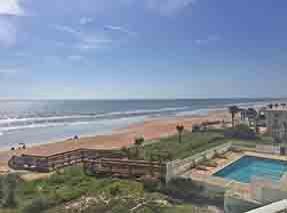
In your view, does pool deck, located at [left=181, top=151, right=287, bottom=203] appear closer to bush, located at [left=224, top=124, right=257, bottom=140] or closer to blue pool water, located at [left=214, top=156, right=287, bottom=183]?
blue pool water, located at [left=214, top=156, right=287, bottom=183]

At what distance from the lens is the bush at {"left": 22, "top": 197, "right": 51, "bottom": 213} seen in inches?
346

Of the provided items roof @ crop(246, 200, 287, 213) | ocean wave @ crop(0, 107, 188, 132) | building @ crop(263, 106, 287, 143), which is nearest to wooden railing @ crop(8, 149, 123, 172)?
roof @ crop(246, 200, 287, 213)

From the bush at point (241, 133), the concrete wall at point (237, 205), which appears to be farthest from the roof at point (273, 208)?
the bush at point (241, 133)

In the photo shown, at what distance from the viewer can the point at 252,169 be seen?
50.8 ft

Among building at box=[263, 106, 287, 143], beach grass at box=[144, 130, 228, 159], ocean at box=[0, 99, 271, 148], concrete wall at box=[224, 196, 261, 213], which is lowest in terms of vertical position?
ocean at box=[0, 99, 271, 148]

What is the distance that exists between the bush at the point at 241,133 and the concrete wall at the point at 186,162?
5.50 metres

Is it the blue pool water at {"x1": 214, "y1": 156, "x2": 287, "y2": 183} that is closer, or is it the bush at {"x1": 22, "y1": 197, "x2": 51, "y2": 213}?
the bush at {"x1": 22, "y1": 197, "x2": 51, "y2": 213}

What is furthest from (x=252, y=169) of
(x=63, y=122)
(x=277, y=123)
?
(x=63, y=122)

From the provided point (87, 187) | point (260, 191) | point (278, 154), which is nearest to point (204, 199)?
point (260, 191)

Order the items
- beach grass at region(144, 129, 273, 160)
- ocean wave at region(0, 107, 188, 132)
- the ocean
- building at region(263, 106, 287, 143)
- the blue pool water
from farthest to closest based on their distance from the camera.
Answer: ocean wave at region(0, 107, 188, 132)
the ocean
building at region(263, 106, 287, 143)
beach grass at region(144, 129, 273, 160)
the blue pool water

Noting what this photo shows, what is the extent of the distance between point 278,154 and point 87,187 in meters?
12.9

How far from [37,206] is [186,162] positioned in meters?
7.34

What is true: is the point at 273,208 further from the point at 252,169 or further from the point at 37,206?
the point at 252,169

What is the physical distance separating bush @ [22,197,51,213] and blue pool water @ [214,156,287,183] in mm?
8007
